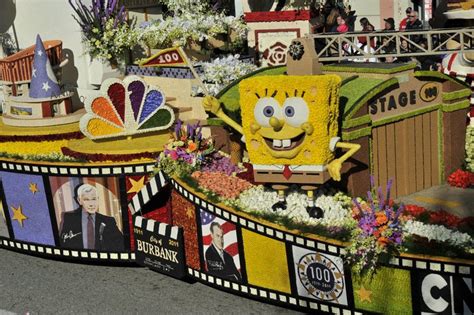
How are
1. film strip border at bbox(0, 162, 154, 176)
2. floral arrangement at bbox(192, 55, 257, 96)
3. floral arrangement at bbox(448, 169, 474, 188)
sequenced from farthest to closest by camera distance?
floral arrangement at bbox(192, 55, 257, 96) → film strip border at bbox(0, 162, 154, 176) → floral arrangement at bbox(448, 169, 474, 188)

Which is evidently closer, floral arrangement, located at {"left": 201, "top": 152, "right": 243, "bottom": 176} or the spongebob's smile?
the spongebob's smile

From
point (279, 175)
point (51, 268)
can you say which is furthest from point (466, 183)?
point (51, 268)

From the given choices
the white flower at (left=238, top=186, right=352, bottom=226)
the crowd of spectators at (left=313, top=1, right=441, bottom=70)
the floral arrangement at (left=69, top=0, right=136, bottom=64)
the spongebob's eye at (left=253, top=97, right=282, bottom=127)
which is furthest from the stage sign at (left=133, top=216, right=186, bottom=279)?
the crowd of spectators at (left=313, top=1, right=441, bottom=70)

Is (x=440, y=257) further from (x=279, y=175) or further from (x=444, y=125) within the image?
(x=444, y=125)

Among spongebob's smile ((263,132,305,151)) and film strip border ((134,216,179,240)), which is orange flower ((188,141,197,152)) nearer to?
film strip border ((134,216,179,240))

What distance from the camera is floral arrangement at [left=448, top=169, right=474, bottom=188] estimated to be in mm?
11633

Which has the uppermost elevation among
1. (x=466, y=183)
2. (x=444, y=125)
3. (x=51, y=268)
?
(x=444, y=125)

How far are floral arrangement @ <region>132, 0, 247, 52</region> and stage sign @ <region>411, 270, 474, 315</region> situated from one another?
8185 mm

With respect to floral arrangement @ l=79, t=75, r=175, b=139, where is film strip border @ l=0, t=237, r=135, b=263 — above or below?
below

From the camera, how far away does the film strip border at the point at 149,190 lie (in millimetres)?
11719

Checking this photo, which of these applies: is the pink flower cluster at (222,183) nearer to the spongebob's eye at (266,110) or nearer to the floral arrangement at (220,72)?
the spongebob's eye at (266,110)

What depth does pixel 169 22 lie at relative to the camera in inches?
626

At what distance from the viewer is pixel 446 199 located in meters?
11.2

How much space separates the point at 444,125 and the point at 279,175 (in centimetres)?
290
